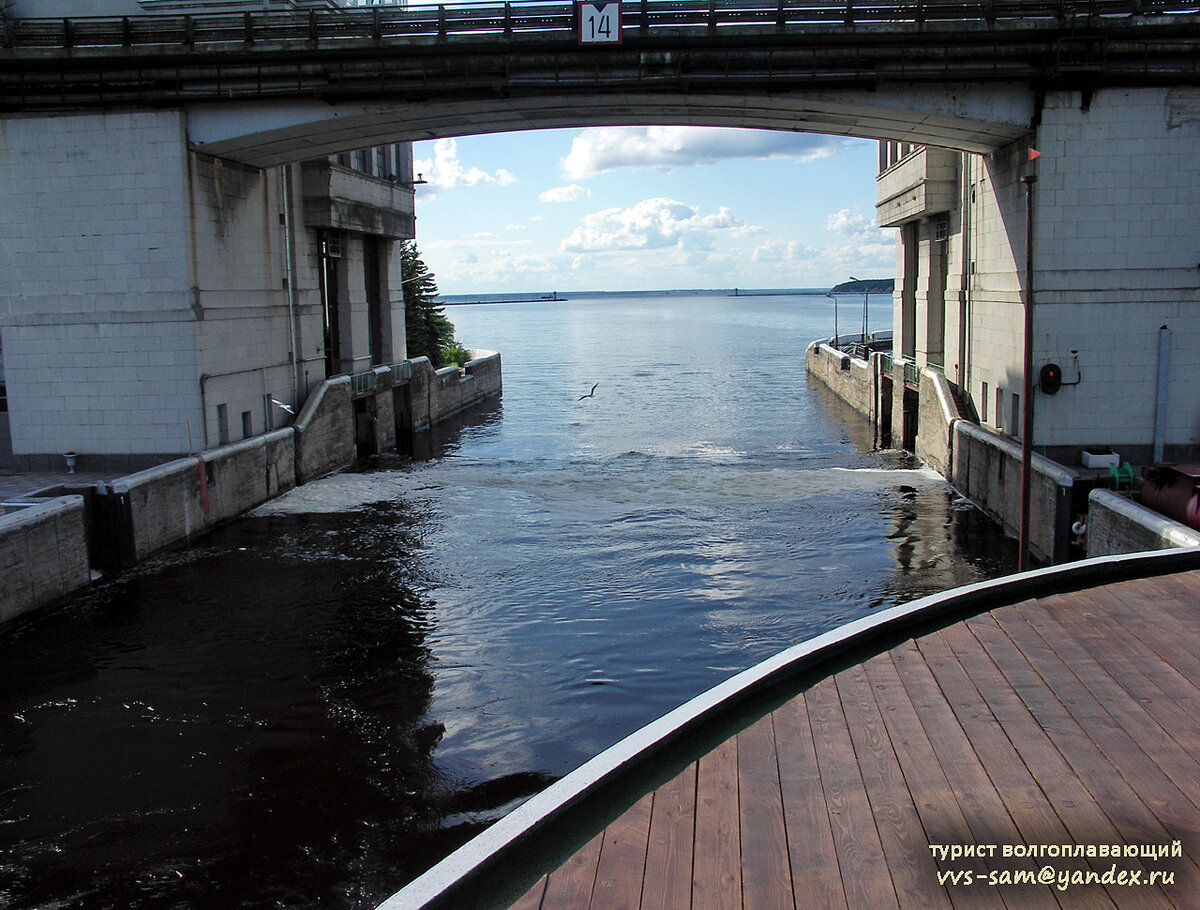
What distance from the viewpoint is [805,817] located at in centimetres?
474

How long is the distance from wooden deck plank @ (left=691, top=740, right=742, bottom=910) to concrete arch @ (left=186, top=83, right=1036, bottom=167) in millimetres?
20740

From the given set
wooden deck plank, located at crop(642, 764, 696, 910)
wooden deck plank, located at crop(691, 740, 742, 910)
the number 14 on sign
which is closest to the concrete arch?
the number 14 on sign

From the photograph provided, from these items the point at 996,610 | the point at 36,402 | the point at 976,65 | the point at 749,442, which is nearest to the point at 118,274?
the point at 36,402

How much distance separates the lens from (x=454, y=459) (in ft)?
121

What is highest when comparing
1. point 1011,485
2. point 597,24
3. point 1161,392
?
point 597,24

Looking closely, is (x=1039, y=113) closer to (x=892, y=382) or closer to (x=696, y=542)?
(x=696, y=542)

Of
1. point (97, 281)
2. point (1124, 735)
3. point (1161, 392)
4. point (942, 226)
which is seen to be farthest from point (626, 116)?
point (1124, 735)

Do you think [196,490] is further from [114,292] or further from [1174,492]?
[1174,492]

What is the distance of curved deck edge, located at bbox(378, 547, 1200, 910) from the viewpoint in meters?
4.18

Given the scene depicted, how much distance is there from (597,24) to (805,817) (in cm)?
2136

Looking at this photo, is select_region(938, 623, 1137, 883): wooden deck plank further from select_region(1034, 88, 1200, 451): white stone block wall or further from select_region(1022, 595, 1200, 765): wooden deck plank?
select_region(1034, 88, 1200, 451): white stone block wall

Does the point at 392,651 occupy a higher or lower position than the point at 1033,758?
lower

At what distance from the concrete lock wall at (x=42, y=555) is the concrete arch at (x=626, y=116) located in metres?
9.73
